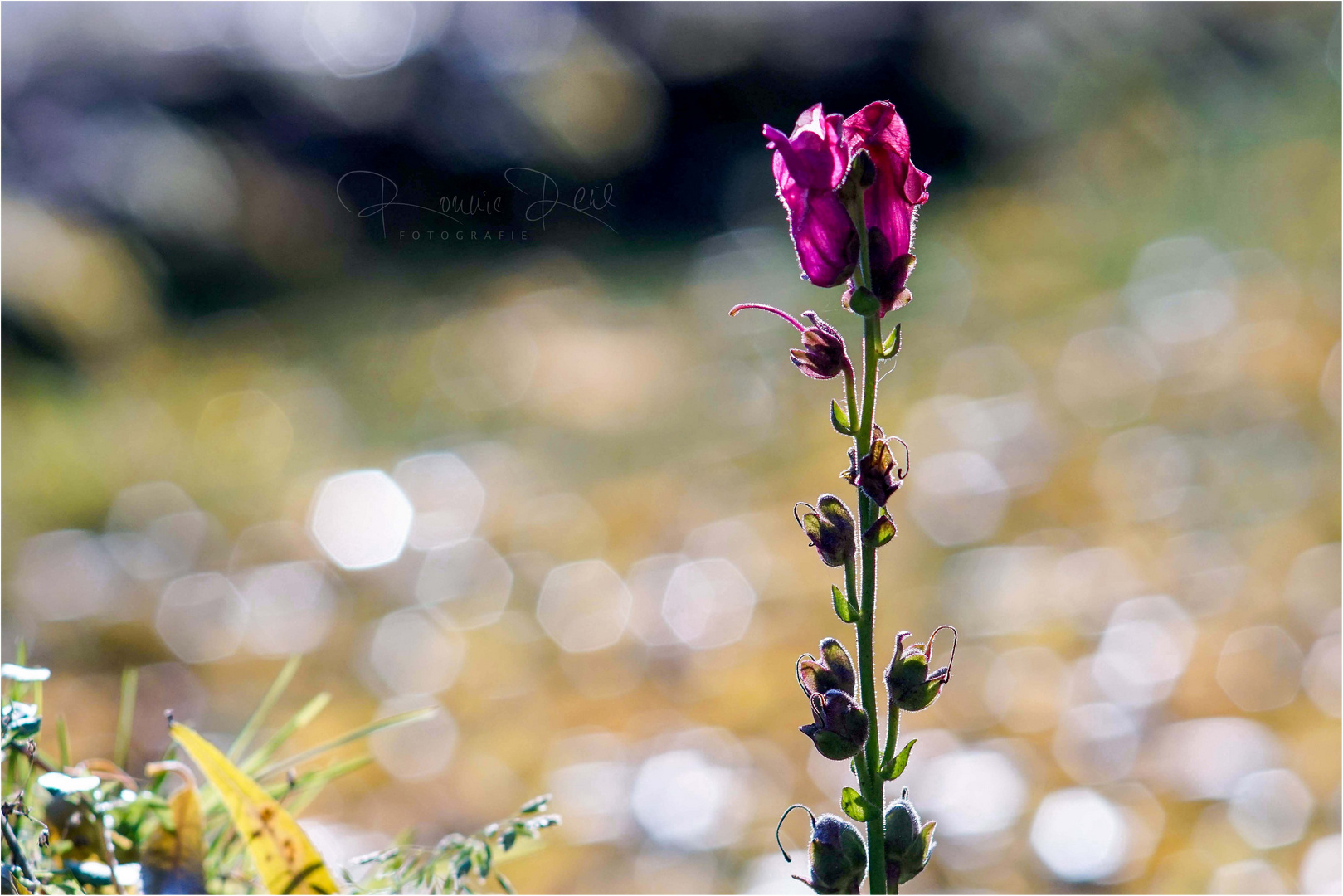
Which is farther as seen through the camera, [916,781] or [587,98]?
[587,98]

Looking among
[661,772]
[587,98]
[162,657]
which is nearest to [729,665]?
[661,772]

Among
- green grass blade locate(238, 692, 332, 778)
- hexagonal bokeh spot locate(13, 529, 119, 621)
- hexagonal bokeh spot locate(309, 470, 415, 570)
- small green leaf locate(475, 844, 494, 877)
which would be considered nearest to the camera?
small green leaf locate(475, 844, 494, 877)

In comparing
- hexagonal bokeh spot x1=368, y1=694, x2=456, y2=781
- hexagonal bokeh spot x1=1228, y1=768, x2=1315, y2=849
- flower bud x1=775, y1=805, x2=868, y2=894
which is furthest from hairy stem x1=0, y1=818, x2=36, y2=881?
hexagonal bokeh spot x1=1228, y1=768, x2=1315, y2=849

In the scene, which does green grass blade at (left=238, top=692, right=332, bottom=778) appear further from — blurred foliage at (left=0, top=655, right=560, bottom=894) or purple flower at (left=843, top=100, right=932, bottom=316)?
purple flower at (left=843, top=100, right=932, bottom=316)

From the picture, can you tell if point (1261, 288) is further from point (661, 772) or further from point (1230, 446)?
point (661, 772)

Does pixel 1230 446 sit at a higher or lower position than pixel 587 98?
lower

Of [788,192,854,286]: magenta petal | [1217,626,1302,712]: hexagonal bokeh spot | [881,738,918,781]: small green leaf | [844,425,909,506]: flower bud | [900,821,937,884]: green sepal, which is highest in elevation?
[1217,626,1302,712]: hexagonal bokeh spot
